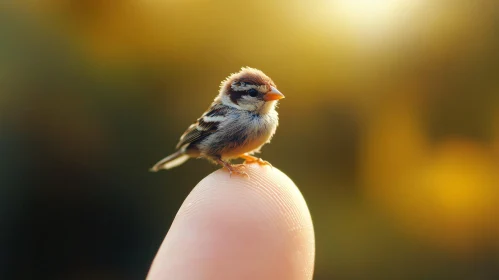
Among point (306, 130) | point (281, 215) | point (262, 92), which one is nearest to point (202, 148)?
point (262, 92)

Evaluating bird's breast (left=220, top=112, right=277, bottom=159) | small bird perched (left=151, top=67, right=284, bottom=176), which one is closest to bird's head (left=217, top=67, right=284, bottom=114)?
small bird perched (left=151, top=67, right=284, bottom=176)

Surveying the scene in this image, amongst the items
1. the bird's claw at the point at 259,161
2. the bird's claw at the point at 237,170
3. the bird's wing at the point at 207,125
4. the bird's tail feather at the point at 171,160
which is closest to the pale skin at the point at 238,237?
the bird's claw at the point at 237,170

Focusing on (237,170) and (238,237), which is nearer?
(238,237)

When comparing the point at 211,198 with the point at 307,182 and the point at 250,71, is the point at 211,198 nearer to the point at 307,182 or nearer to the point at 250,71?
the point at 250,71

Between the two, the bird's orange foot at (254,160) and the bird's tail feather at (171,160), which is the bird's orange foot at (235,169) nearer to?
the bird's orange foot at (254,160)

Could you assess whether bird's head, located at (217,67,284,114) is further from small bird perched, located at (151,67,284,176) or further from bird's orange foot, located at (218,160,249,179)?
bird's orange foot, located at (218,160,249,179)

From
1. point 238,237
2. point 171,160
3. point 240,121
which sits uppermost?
point 240,121

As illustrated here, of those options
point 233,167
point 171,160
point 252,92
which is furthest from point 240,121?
point 171,160

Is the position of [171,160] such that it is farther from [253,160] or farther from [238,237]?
[238,237]
